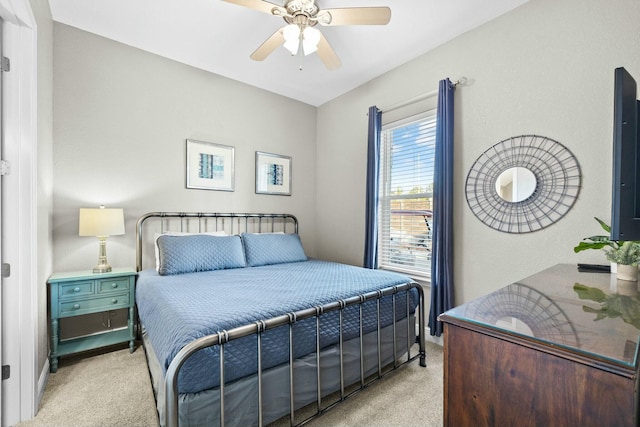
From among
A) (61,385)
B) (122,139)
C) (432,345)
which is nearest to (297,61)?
(122,139)

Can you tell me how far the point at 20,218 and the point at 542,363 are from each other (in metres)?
2.50

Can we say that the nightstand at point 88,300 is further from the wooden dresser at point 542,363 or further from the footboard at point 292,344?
the wooden dresser at point 542,363

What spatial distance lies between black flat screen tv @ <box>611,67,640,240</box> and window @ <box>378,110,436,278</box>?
2.00 meters

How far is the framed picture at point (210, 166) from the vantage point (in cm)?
322

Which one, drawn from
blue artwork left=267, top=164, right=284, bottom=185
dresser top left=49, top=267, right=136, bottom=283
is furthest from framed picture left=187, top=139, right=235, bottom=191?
dresser top left=49, top=267, right=136, bottom=283

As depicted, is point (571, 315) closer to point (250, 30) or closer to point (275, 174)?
point (250, 30)

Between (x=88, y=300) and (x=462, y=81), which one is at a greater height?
(x=462, y=81)

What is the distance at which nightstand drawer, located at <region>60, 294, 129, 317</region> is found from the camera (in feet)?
7.45

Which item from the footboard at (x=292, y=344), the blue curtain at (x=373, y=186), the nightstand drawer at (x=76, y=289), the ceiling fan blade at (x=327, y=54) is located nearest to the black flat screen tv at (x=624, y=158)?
the footboard at (x=292, y=344)

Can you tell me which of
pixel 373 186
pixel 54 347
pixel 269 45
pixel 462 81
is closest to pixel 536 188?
Result: pixel 462 81

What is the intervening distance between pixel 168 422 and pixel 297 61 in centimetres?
319

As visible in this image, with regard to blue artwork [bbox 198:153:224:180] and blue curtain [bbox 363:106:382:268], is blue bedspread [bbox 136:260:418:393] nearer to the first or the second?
blue curtain [bbox 363:106:382:268]

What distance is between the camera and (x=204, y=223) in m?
3.33

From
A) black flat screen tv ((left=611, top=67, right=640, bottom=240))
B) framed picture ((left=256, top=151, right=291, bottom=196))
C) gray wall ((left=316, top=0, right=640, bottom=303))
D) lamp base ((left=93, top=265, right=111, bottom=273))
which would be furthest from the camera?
framed picture ((left=256, top=151, right=291, bottom=196))
